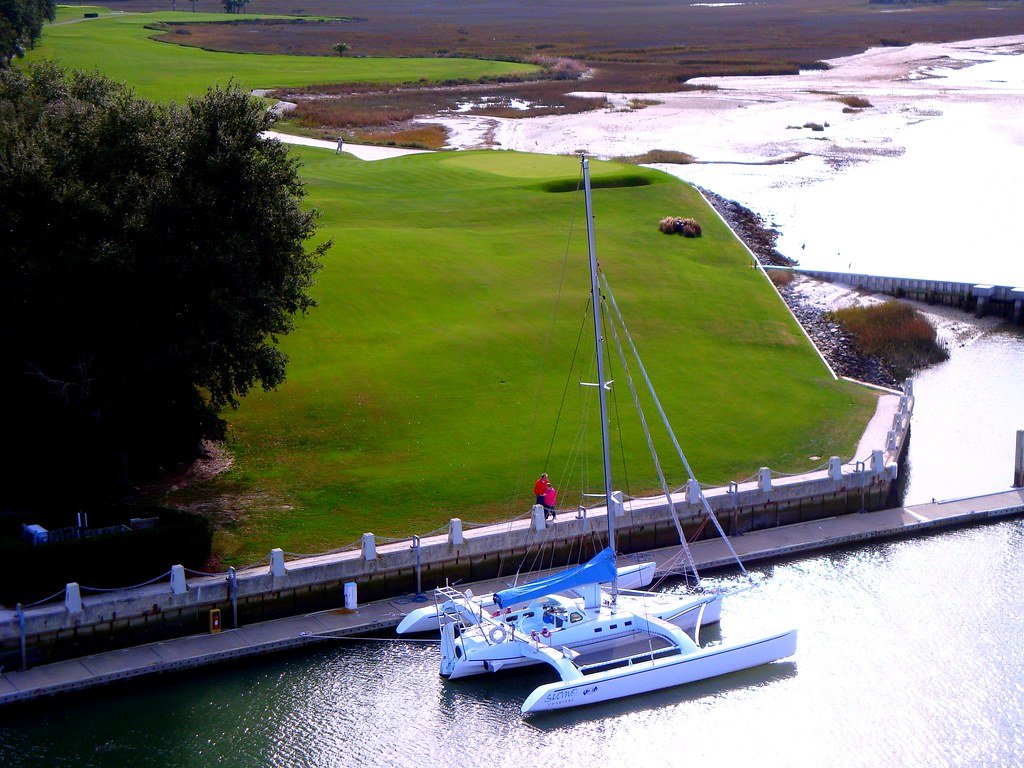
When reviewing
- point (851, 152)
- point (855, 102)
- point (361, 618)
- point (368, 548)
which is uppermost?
point (855, 102)

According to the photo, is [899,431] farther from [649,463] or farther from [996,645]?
[996,645]

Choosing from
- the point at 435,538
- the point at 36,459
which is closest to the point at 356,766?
the point at 435,538

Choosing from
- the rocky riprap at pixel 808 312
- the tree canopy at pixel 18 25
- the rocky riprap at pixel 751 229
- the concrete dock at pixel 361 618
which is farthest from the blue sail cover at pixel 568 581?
the tree canopy at pixel 18 25

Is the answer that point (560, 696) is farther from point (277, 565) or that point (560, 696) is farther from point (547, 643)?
point (277, 565)

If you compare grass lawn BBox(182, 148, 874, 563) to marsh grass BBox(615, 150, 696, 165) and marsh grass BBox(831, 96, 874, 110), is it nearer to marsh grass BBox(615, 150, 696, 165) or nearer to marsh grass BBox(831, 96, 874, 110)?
marsh grass BBox(615, 150, 696, 165)

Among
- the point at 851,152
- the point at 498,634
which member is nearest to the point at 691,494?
the point at 498,634

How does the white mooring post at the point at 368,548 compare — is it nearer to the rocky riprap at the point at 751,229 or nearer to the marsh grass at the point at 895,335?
the marsh grass at the point at 895,335
